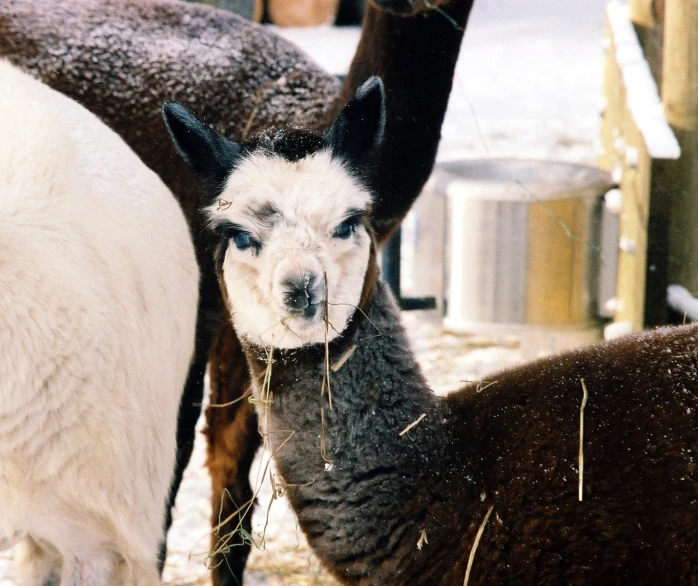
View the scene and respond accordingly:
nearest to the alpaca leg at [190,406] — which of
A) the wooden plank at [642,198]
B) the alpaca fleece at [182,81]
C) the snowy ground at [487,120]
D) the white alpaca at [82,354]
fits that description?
the alpaca fleece at [182,81]

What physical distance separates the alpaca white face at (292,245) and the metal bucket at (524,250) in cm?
182

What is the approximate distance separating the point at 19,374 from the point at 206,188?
0.59 metres

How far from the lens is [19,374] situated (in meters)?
1.89

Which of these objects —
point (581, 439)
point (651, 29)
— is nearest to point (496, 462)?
point (581, 439)

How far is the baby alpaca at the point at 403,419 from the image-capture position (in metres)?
1.82

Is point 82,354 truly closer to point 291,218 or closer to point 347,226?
point 291,218

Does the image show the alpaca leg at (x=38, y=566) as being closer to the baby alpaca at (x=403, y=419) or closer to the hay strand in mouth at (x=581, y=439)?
the baby alpaca at (x=403, y=419)

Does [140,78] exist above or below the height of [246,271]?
above

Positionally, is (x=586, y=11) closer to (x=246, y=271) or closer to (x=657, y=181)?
(x=657, y=181)

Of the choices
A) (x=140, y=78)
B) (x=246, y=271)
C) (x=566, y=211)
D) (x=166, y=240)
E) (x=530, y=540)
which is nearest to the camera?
(x=530, y=540)

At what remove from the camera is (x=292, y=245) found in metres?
1.97

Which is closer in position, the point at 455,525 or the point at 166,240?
the point at 455,525

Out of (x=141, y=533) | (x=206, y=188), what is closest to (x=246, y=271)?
(x=206, y=188)

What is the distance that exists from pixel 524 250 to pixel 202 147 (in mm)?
2020
